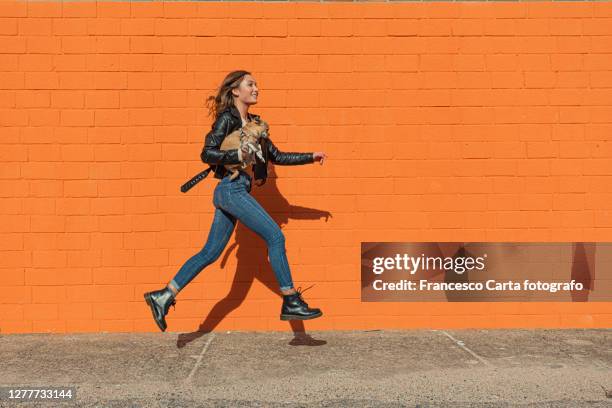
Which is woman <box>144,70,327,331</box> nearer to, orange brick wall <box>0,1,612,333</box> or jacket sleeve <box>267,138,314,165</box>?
jacket sleeve <box>267,138,314,165</box>

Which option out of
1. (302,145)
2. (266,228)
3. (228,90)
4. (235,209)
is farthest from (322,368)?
(228,90)

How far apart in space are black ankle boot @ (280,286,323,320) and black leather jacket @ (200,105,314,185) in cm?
95

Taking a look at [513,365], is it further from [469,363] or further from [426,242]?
[426,242]

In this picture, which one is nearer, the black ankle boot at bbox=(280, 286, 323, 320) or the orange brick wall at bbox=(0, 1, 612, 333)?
the black ankle boot at bbox=(280, 286, 323, 320)

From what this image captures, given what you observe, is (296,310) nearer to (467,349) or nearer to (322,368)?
(322,368)

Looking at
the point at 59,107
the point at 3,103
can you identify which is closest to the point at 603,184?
the point at 59,107

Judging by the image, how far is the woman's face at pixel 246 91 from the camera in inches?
190

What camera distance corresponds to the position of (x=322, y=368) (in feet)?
14.4

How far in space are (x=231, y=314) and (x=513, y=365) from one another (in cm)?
238

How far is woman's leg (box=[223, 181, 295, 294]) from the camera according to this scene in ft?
Result: 15.2

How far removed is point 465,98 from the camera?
5.62 metres

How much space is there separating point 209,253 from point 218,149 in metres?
0.77

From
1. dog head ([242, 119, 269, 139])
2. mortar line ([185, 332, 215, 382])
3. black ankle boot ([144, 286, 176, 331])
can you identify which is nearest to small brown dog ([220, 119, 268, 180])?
Result: dog head ([242, 119, 269, 139])

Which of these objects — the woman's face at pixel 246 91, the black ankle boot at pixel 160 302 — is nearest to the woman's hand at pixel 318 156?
the woman's face at pixel 246 91
